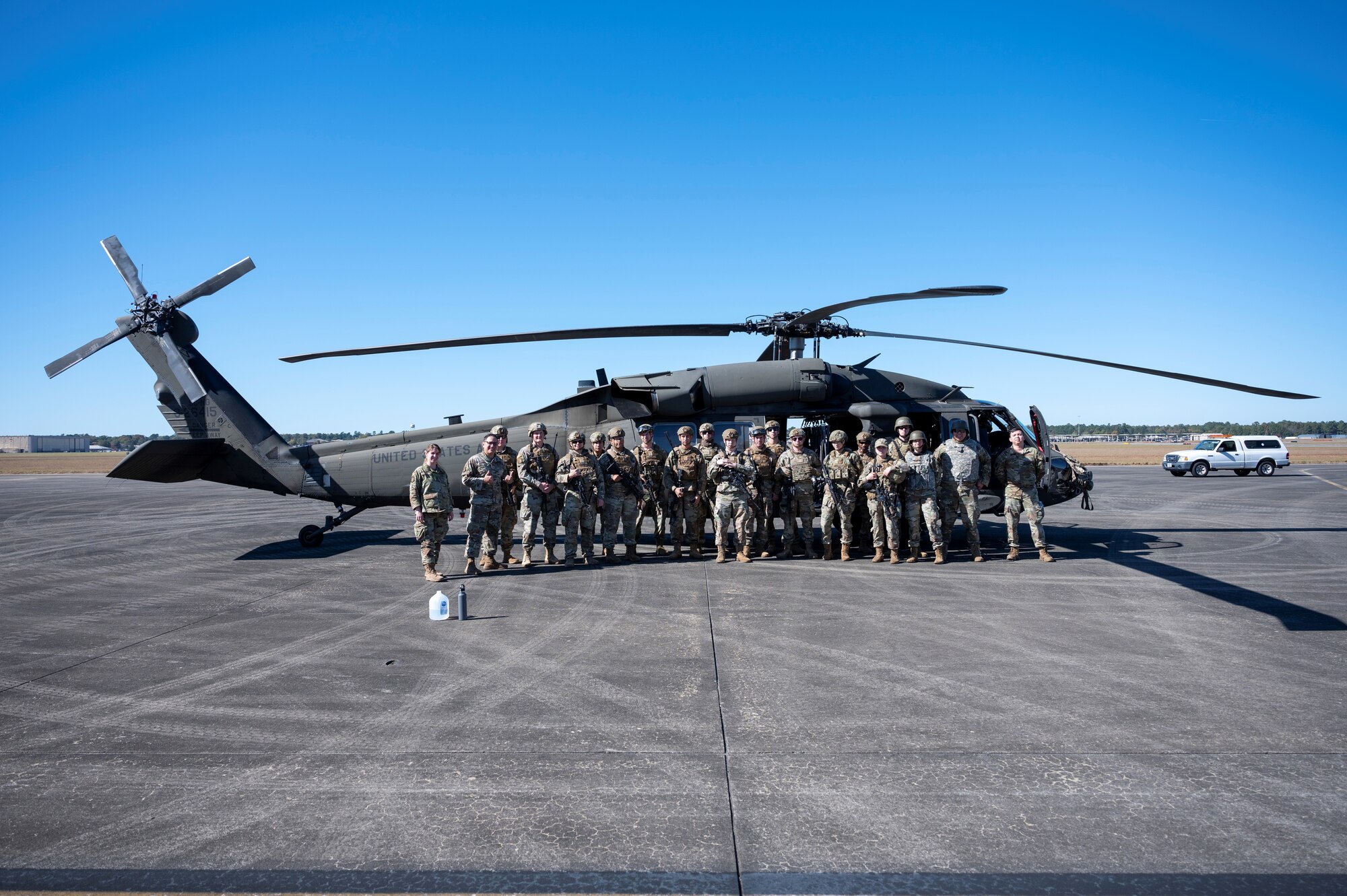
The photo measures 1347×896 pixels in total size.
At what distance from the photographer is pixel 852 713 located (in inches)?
195

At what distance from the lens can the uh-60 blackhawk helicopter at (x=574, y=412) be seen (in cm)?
1232

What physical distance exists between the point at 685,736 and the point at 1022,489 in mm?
8729

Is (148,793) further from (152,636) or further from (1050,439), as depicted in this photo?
(1050,439)

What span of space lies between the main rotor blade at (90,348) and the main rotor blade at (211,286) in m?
0.72

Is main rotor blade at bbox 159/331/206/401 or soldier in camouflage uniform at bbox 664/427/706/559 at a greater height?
main rotor blade at bbox 159/331/206/401

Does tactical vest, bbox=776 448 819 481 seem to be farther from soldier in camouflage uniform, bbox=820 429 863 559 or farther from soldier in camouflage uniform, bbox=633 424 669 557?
soldier in camouflage uniform, bbox=633 424 669 557

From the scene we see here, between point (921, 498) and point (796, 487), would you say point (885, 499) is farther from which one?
point (796, 487)

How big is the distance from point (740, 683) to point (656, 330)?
6517 mm

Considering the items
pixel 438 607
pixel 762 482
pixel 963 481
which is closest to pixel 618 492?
pixel 762 482

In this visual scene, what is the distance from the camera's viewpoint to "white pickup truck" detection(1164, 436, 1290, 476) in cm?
3344

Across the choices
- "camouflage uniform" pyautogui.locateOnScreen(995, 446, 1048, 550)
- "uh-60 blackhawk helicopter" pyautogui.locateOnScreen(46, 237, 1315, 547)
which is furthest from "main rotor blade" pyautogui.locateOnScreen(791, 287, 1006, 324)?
"camouflage uniform" pyautogui.locateOnScreen(995, 446, 1048, 550)

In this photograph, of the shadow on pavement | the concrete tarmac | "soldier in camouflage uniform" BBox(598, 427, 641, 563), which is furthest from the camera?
"soldier in camouflage uniform" BBox(598, 427, 641, 563)

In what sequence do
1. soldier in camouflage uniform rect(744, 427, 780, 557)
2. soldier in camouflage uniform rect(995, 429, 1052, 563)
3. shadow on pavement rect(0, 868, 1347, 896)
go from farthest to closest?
soldier in camouflage uniform rect(744, 427, 780, 557), soldier in camouflage uniform rect(995, 429, 1052, 563), shadow on pavement rect(0, 868, 1347, 896)

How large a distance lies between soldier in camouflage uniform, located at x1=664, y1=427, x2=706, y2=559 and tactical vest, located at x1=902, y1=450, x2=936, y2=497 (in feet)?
10.3
